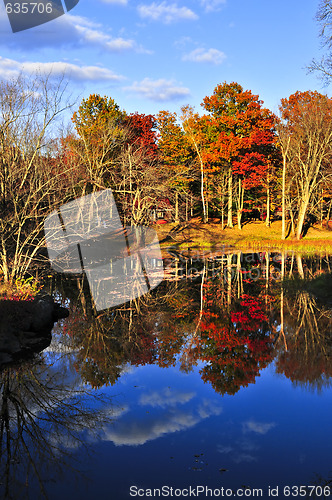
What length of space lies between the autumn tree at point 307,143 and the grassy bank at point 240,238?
2.43 metres

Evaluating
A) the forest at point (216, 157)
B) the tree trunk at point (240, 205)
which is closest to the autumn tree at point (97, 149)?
the forest at point (216, 157)

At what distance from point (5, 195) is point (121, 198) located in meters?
22.9

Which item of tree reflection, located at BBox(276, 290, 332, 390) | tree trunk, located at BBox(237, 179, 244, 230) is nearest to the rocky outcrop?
tree reflection, located at BBox(276, 290, 332, 390)

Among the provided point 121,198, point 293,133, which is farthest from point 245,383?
point 293,133

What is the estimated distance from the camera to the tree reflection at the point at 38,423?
7301 millimetres

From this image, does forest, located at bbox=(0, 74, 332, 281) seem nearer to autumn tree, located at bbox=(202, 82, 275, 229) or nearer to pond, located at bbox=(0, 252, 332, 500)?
autumn tree, located at bbox=(202, 82, 275, 229)

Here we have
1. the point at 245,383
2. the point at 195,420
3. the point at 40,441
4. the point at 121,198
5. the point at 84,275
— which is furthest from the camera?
the point at 121,198

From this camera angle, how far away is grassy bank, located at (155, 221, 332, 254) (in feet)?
128

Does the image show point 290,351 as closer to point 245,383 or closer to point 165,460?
point 245,383

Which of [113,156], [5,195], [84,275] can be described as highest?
[113,156]

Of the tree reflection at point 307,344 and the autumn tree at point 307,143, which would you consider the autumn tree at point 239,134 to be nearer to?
the autumn tree at point 307,143

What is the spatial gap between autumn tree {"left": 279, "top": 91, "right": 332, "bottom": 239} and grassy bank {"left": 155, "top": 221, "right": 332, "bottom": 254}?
2433 mm

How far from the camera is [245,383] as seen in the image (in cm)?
1112

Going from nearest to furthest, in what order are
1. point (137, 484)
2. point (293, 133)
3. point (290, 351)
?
point (137, 484) < point (290, 351) < point (293, 133)
